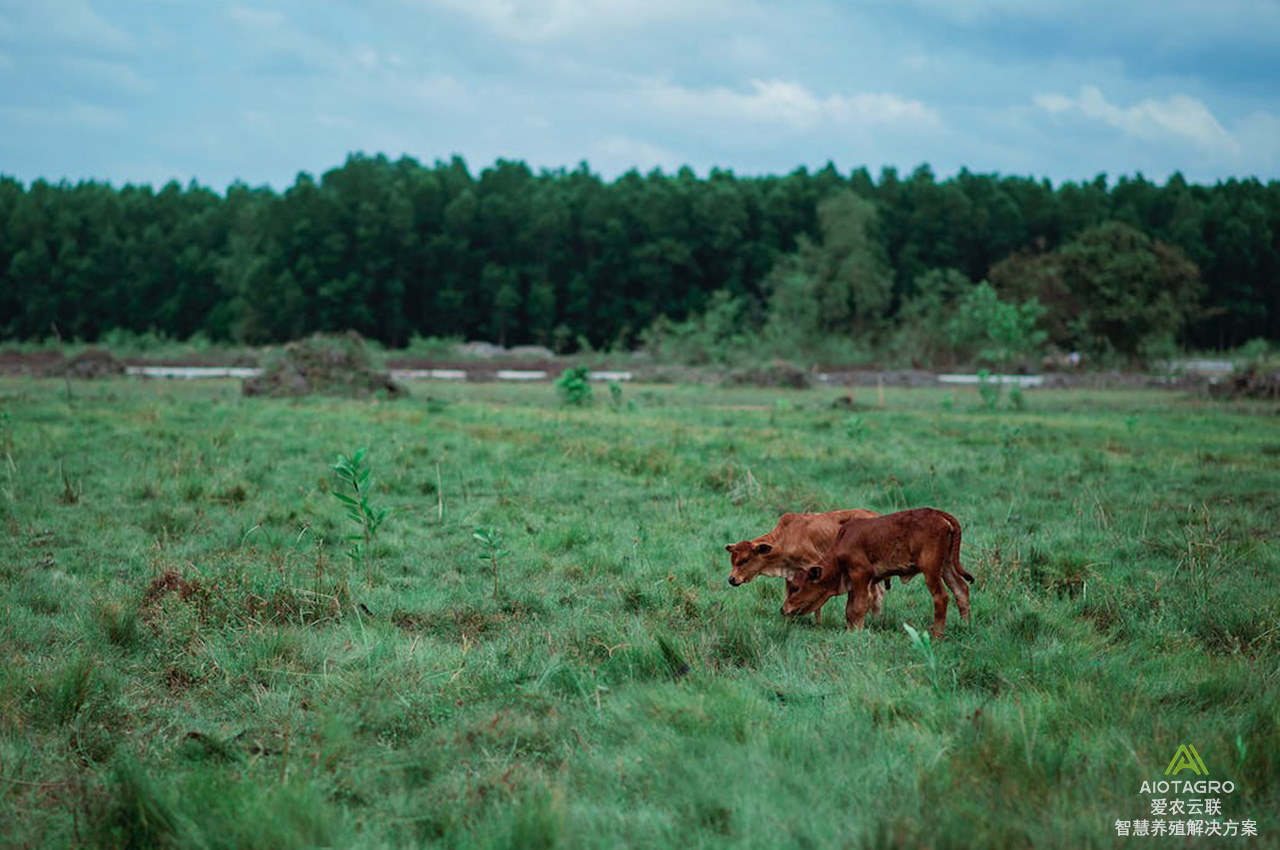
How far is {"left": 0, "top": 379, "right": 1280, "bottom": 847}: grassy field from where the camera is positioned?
11.6ft

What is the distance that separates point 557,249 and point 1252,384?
5275cm

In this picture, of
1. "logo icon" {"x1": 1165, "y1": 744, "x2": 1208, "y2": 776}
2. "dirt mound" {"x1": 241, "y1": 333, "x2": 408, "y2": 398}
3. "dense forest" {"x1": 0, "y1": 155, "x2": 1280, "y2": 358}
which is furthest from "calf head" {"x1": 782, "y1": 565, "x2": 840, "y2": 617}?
"dense forest" {"x1": 0, "y1": 155, "x2": 1280, "y2": 358}

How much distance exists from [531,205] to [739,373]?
4335 centimetres

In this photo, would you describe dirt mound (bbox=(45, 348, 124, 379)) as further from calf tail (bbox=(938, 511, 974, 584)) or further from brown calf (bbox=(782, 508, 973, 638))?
calf tail (bbox=(938, 511, 974, 584))

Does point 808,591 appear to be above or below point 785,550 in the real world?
below

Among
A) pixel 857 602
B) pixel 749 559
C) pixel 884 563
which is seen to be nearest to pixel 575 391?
pixel 749 559

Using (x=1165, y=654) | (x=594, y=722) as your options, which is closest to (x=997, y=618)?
(x=1165, y=654)

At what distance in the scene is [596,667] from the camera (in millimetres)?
5078

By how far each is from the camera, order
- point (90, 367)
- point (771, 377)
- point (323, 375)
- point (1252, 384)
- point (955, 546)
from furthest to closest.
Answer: point (771, 377) → point (90, 367) → point (1252, 384) → point (323, 375) → point (955, 546)

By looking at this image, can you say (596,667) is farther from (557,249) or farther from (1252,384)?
(557,249)

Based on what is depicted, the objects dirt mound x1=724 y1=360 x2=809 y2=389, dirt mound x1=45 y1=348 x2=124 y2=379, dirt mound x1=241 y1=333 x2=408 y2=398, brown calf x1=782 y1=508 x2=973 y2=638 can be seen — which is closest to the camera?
brown calf x1=782 y1=508 x2=973 y2=638

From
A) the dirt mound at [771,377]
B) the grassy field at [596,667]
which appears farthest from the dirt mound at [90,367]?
the grassy field at [596,667]

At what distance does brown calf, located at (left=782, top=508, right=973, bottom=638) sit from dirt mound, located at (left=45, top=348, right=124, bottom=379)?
105 feet

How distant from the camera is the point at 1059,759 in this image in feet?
12.4
